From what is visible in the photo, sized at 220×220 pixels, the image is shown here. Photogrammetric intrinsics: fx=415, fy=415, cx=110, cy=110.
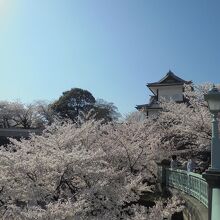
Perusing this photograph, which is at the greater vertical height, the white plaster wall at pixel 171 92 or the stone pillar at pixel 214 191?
the white plaster wall at pixel 171 92

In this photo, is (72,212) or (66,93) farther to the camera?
(66,93)

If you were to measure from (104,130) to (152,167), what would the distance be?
3.19 metres

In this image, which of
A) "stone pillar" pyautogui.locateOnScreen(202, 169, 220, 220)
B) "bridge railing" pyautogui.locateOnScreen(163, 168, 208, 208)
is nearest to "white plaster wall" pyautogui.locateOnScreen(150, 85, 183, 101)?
"bridge railing" pyautogui.locateOnScreen(163, 168, 208, 208)

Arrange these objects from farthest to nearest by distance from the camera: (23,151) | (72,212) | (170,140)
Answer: (170,140) → (23,151) → (72,212)

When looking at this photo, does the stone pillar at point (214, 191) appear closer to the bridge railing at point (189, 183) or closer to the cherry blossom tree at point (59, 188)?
the cherry blossom tree at point (59, 188)

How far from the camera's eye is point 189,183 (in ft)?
46.7

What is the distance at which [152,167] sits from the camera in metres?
21.5

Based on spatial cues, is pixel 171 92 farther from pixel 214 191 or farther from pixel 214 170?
pixel 214 191

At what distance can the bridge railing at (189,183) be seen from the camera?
11442mm

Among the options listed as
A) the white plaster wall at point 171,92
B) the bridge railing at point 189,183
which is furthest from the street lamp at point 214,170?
the white plaster wall at point 171,92

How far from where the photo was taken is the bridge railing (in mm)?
11442

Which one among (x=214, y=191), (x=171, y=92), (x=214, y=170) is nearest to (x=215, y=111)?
(x=214, y=170)

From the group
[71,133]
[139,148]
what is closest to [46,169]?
[71,133]

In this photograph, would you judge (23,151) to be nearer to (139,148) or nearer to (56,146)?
(56,146)
